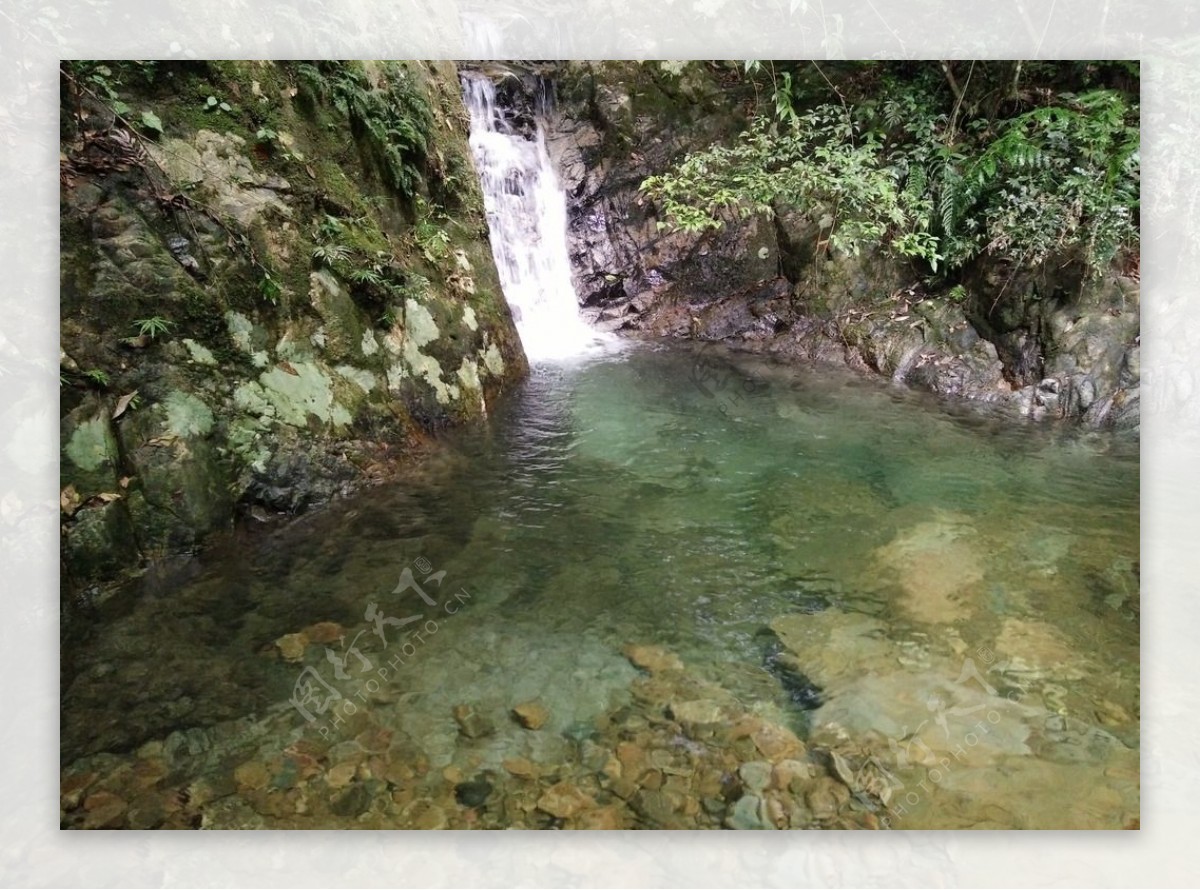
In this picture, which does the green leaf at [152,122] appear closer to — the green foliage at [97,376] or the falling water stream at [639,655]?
the green foliage at [97,376]

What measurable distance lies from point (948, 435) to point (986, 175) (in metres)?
2.31

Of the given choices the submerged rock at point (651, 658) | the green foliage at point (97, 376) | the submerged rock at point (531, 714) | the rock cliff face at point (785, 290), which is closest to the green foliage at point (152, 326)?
the green foliage at point (97, 376)

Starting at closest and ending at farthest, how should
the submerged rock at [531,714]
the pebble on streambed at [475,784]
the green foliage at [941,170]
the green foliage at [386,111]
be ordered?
the pebble on streambed at [475,784]
the submerged rock at [531,714]
the green foliage at [386,111]
the green foliage at [941,170]

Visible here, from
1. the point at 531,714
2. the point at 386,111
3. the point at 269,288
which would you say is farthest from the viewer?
the point at 386,111

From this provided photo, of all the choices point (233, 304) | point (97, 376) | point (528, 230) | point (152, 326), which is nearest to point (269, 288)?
point (233, 304)

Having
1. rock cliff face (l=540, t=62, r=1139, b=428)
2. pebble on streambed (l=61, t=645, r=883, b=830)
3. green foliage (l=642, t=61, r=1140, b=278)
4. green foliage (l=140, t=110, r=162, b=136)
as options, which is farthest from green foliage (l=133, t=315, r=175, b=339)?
rock cliff face (l=540, t=62, r=1139, b=428)

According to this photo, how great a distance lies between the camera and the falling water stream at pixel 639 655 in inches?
→ 80.5

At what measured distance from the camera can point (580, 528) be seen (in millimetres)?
3559

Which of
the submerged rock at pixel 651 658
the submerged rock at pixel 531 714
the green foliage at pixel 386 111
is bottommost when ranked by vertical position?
the submerged rock at pixel 531 714

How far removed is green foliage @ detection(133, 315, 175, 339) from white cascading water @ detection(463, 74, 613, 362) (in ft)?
14.6

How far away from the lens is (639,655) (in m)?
2.61

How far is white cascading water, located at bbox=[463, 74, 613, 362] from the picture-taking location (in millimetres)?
7828

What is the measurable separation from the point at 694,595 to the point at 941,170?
5.12 metres

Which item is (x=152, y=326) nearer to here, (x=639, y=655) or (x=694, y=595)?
(x=639, y=655)
